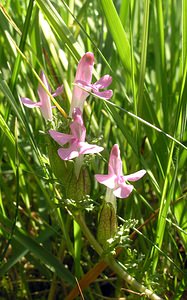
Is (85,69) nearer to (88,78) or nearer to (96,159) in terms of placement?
(88,78)

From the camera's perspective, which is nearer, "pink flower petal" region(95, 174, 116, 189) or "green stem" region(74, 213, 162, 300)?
"pink flower petal" region(95, 174, 116, 189)

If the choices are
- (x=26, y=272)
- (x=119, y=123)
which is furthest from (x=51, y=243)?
(x=119, y=123)

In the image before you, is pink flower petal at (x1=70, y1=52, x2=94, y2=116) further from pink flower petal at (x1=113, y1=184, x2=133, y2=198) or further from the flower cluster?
pink flower petal at (x1=113, y1=184, x2=133, y2=198)

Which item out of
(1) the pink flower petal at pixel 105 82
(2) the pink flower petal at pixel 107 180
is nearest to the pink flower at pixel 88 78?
(1) the pink flower petal at pixel 105 82

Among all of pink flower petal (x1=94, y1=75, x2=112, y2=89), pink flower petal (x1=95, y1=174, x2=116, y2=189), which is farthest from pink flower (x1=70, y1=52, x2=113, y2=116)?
pink flower petal (x1=95, y1=174, x2=116, y2=189)

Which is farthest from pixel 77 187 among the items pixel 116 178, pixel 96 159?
pixel 96 159

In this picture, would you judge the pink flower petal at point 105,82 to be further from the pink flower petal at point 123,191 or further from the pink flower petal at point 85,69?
the pink flower petal at point 123,191

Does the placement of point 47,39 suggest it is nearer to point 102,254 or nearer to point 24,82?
point 24,82
